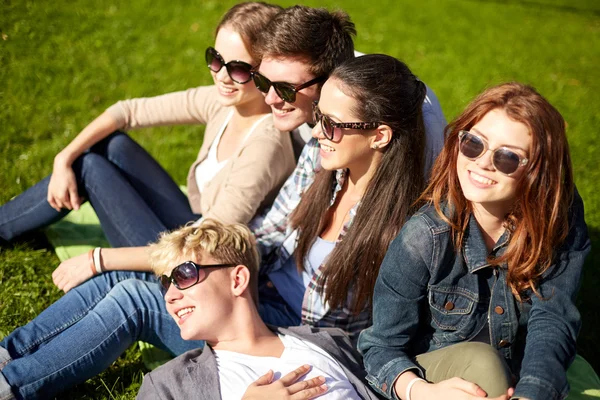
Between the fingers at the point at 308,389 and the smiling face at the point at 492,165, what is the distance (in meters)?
1.07

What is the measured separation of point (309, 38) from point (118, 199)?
5.09 feet

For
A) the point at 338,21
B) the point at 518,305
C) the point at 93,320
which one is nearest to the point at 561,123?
the point at 518,305

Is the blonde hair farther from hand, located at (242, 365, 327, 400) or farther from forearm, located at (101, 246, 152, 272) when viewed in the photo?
hand, located at (242, 365, 327, 400)

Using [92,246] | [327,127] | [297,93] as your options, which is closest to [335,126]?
[327,127]

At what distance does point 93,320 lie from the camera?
337cm

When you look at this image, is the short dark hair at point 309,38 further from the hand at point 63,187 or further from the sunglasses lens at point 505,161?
the hand at point 63,187

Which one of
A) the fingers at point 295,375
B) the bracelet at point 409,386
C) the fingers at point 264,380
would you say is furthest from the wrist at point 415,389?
the fingers at point 264,380

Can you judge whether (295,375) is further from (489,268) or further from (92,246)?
(92,246)

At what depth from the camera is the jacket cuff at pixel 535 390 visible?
2.59m

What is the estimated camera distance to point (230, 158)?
A: 4.05 m

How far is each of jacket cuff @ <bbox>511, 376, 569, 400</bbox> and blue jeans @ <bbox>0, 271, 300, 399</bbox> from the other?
4.85ft

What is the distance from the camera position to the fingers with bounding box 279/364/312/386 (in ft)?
9.80

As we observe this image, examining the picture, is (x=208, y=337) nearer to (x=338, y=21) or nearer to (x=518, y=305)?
(x=518, y=305)

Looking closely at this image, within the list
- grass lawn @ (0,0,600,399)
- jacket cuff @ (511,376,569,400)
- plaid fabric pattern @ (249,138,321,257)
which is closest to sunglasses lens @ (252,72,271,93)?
plaid fabric pattern @ (249,138,321,257)
